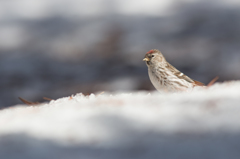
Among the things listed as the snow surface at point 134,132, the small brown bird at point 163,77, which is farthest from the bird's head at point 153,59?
the snow surface at point 134,132

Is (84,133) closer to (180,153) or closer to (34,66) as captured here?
(180,153)

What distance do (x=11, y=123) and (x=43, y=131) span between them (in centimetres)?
4

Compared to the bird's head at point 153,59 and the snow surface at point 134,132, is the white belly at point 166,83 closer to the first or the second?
the bird's head at point 153,59

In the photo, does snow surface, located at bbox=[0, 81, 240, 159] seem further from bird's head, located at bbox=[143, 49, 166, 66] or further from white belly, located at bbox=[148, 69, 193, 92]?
bird's head, located at bbox=[143, 49, 166, 66]

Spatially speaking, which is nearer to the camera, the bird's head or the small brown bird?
the small brown bird

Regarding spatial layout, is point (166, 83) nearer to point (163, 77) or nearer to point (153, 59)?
point (163, 77)

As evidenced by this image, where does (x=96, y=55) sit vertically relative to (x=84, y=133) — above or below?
above

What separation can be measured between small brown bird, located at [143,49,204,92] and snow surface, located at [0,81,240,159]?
72 centimetres

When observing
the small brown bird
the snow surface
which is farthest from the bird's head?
the snow surface

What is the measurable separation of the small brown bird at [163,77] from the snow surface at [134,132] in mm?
722

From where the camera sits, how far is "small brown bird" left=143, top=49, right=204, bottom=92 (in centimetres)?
104

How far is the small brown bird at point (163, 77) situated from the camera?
104 cm

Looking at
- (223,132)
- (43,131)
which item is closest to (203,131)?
(223,132)

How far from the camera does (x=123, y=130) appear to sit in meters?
0.26
